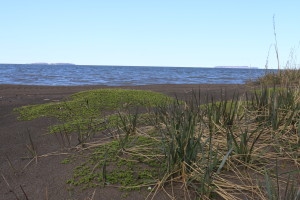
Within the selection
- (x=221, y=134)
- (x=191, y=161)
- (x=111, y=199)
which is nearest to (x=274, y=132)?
(x=221, y=134)

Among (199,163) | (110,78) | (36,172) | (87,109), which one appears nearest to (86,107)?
(87,109)

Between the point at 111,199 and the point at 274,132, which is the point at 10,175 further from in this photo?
the point at 274,132

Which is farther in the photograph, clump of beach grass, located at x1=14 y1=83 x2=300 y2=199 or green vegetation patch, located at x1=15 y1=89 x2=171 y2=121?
green vegetation patch, located at x1=15 y1=89 x2=171 y2=121

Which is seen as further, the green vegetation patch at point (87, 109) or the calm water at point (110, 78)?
the calm water at point (110, 78)

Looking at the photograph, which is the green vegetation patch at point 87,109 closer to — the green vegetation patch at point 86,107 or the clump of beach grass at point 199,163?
the green vegetation patch at point 86,107

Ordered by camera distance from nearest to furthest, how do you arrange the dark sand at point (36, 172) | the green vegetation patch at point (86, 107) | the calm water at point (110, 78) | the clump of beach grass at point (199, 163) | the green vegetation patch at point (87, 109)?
the clump of beach grass at point (199, 163), the dark sand at point (36, 172), the green vegetation patch at point (87, 109), the green vegetation patch at point (86, 107), the calm water at point (110, 78)

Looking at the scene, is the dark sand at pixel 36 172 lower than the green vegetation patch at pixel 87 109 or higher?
lower

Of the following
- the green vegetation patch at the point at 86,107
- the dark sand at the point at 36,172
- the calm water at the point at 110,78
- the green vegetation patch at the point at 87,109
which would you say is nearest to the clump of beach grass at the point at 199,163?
the dark sand at the point at 36,172

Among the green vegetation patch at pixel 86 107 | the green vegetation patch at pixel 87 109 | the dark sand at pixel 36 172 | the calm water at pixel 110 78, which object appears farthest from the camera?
the calm water at pixel 110 78

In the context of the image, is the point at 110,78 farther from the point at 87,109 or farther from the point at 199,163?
the point at 199,163

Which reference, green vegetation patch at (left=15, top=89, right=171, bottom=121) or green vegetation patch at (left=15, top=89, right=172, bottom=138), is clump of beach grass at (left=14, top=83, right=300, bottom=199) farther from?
green vegetation patch at (left=15, top=89, right=171, bottom=121)

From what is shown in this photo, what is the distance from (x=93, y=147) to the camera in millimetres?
3381

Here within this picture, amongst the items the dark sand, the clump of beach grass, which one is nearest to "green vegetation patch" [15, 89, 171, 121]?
the dark sand

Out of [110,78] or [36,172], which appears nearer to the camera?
[36,172]
